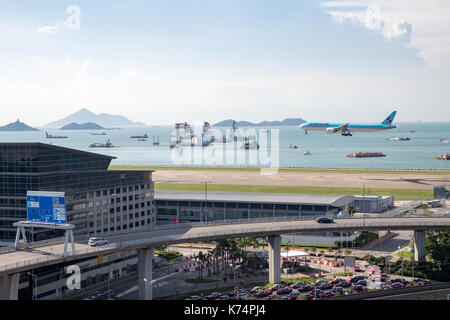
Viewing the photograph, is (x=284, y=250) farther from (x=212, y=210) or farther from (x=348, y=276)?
(x=212, y=210)

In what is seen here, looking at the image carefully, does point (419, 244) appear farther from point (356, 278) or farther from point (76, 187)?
point (76, 187)


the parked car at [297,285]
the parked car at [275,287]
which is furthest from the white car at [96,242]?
the parked car at [297,285]

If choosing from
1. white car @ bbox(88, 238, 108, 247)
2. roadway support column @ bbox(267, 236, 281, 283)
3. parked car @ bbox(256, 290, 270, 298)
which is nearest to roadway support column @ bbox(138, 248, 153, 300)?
white car @ bbox(88, 238, 108, 247)

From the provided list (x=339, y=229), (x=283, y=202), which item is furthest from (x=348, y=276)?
(x=283, y=202)

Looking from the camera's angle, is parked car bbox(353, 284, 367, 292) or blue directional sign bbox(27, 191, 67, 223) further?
parked car bbox(353, 284, 367, 292)

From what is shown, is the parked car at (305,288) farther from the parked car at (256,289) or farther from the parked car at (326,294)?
the parked car at (256,289)

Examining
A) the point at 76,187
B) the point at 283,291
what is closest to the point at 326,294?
the point at 283,291

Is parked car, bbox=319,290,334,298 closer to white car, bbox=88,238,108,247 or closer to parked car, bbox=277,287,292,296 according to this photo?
parked car, bbox=277,287,292,296
